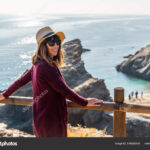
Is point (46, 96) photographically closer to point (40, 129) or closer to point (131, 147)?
point (40, 129)

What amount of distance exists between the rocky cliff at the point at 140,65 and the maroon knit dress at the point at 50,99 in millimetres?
63429

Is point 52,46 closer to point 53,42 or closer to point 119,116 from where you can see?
point 53,42

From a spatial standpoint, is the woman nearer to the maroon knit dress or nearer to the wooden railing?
the maroon knit dress

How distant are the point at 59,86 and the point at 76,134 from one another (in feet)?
7.71

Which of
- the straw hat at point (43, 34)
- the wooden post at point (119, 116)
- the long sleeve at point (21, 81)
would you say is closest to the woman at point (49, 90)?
the straw hat at point (43, 34)

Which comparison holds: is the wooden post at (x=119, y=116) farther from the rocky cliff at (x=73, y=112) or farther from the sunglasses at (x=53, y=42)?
the rocky cliff at (x=73, y=112)

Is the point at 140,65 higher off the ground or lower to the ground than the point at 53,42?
lower

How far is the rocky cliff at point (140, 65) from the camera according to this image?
66500 millimetres

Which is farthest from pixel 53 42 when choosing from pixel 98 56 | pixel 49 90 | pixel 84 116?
pixel 98 56

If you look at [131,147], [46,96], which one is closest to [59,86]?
[46,96]

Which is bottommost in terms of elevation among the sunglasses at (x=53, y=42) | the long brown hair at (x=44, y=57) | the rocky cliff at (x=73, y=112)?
the rocky cliff at (x=73, y=112)

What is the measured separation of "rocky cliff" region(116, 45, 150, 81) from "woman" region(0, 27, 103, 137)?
63.4 metres

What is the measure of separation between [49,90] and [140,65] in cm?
6678

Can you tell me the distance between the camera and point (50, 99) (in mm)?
3273
